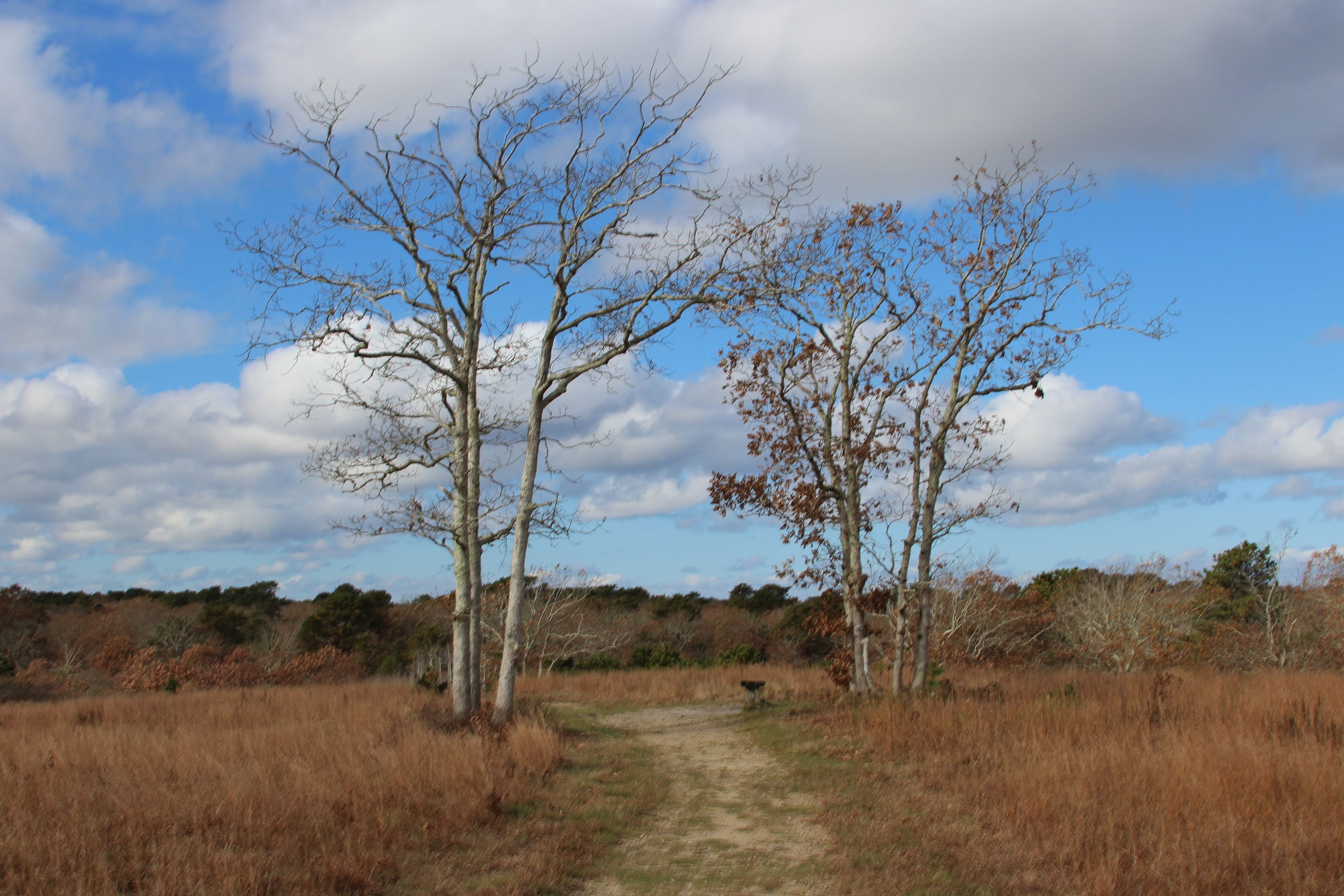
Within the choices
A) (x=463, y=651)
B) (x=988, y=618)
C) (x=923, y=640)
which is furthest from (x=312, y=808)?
(x=988, y=618)

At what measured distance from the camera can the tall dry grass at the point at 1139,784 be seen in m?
6.05

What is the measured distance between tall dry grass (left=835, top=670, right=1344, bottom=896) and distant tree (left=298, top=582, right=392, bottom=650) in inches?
1233

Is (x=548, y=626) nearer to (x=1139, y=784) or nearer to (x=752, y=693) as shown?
(x=752, y=693)

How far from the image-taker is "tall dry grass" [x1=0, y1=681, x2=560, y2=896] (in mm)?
5734

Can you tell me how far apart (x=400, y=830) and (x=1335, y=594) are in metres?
24.1

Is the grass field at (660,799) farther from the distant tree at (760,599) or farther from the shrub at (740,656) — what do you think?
the distant tree at (760,599)

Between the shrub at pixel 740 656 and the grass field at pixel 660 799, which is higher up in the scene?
the grass field at pixel 660 799

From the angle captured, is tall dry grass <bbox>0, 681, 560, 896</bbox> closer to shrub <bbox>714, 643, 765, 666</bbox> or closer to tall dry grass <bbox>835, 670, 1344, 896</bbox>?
tall dry grass <bbox>835, 670, 1344, 896</bbox>


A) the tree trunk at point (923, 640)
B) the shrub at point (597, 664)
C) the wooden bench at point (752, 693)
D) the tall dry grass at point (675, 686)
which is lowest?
the shrub at point (597, 664)

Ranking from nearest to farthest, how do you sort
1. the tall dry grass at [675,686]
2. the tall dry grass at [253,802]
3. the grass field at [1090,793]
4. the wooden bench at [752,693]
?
the tall dry grass at [253,802] → the grass field at [1090,793] → the wooden bench at [752,693] → the tall dry grass at [675,686]

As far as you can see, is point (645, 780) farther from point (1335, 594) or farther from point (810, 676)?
point (1335, 594)

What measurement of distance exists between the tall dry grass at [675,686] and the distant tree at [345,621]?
1832 centimetres

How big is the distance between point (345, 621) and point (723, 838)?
118 feet

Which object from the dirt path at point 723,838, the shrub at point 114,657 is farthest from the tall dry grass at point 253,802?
the shrub at point 114,657
